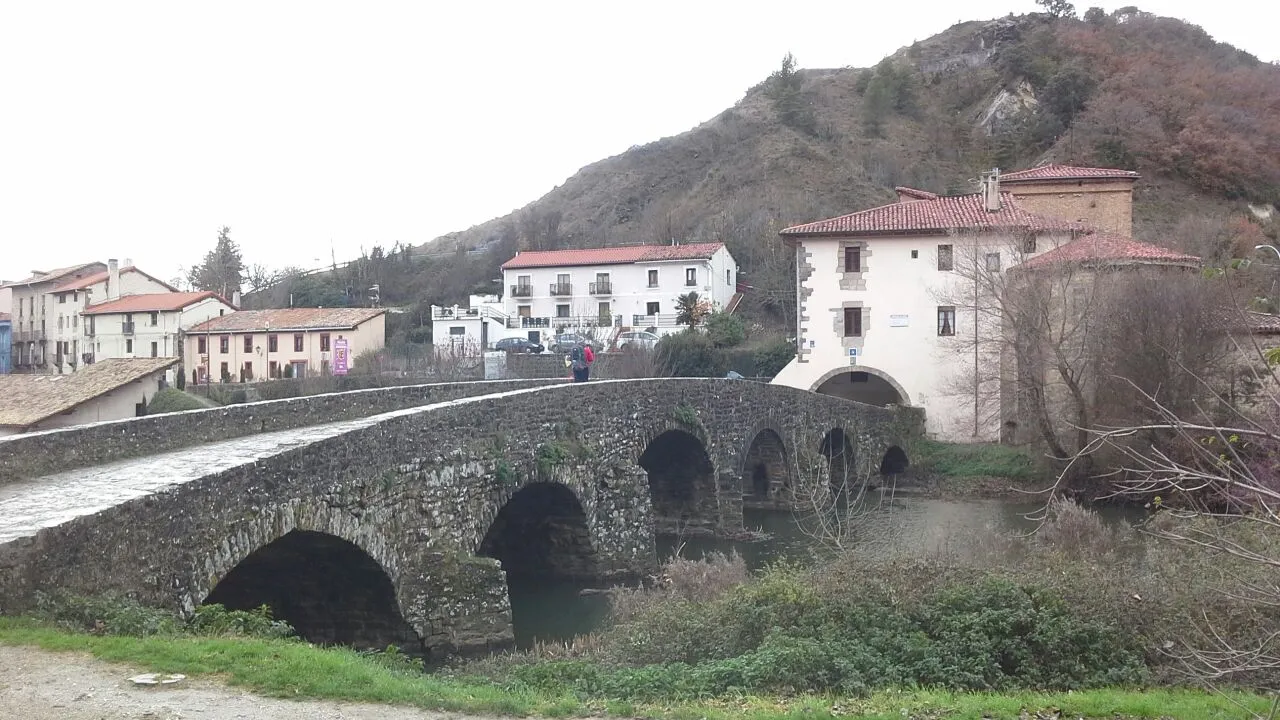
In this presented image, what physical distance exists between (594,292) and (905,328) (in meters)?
25.1

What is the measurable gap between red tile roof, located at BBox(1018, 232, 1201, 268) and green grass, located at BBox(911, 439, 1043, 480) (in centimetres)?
567

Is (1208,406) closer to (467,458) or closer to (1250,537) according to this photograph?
(1250,537)

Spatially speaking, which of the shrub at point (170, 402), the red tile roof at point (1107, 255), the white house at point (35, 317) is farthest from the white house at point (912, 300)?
the white house at point (35, 317)

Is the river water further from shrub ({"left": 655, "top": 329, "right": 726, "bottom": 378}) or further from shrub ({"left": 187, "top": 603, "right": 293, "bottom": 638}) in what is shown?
shrub ({"left": 655, "top": 329, "right": 726, "bottom": 378})

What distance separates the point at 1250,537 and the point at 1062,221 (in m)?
24.3

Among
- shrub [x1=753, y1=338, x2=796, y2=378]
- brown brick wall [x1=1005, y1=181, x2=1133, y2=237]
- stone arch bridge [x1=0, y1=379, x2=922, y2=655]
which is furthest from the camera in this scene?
shrub [x1=753, y1=338, x2=796, y2=378]

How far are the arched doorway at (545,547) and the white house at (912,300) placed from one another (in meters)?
18.3

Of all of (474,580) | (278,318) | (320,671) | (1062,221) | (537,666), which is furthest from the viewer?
(278,318)

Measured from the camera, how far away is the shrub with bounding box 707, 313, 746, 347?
4466 centimetres

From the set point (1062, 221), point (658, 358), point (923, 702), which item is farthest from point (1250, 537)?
point (658, 358)

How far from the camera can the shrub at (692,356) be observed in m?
A: 43.5


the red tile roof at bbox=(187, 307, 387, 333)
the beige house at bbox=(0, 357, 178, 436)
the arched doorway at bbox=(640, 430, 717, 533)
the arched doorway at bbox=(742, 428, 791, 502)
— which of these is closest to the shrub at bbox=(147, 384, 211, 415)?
the beige house at bbox=(0, 357, 178, 436)

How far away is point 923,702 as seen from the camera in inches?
315

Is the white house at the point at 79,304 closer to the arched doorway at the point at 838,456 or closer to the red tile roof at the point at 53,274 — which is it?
the red tile roof at the point at 53,274
